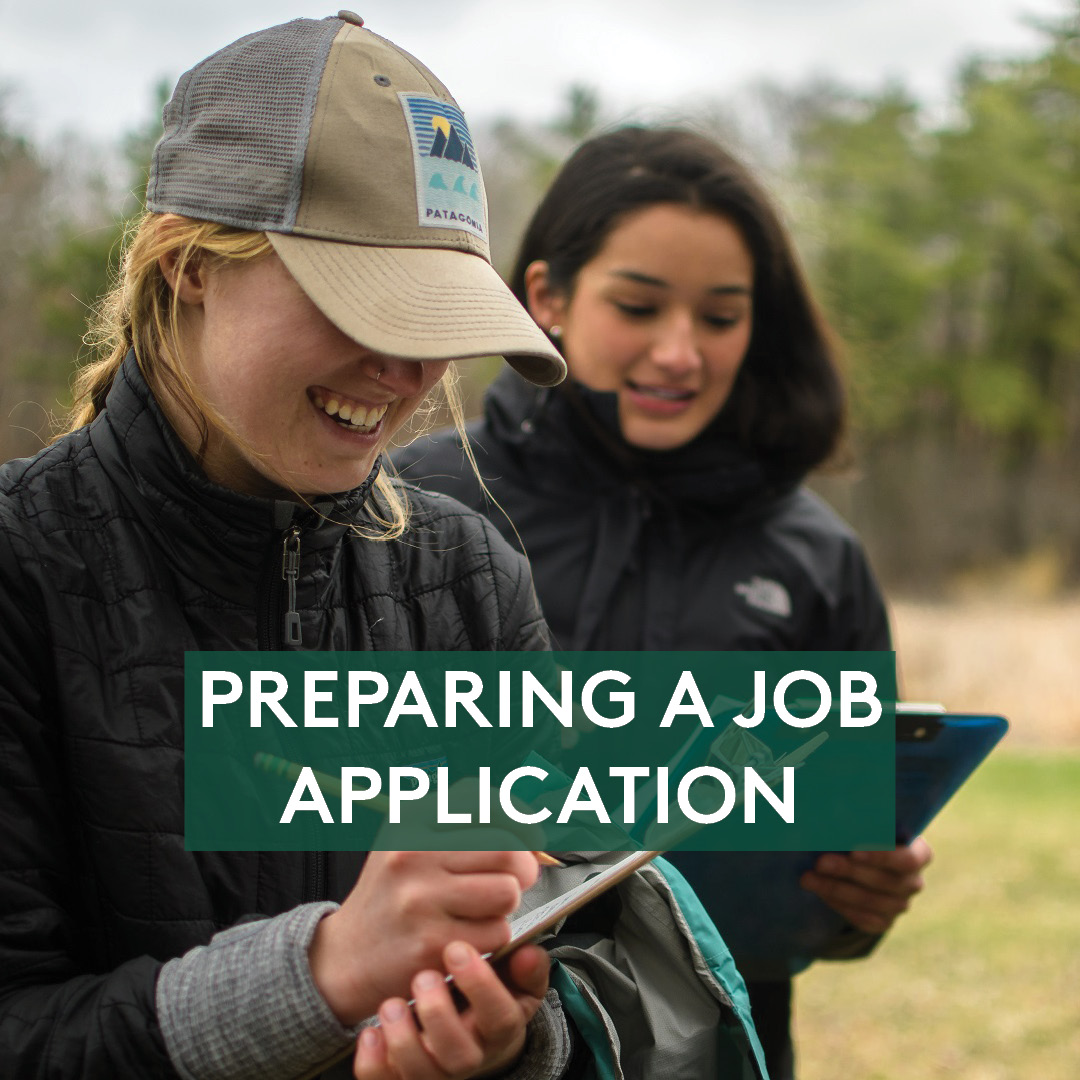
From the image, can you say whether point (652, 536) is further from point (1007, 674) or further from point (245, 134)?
point (1007, 674)

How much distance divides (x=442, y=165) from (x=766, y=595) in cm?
144

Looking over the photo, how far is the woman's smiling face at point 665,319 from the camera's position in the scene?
2604 mm

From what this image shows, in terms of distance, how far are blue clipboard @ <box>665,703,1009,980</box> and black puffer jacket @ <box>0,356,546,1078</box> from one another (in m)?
0.82

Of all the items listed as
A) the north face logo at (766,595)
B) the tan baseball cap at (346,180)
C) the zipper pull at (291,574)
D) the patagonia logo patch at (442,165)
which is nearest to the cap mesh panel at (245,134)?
the tan baseball cap at (346,180)

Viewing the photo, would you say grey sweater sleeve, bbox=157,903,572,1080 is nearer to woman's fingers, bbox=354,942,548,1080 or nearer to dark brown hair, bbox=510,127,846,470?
woman's fingers, bbox=354,942,548,1080

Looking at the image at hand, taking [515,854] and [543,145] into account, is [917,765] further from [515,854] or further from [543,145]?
[543,145]

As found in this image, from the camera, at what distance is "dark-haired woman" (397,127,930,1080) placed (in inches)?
103

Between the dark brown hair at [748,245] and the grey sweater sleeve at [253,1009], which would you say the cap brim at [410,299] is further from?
the dark brown hair at [748,245]

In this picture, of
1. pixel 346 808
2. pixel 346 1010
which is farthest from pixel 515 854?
pixel 346 808

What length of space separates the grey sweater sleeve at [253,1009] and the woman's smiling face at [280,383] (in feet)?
1.57

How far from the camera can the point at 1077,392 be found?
100 feet

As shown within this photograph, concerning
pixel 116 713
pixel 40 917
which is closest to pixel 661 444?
pixel 116 713

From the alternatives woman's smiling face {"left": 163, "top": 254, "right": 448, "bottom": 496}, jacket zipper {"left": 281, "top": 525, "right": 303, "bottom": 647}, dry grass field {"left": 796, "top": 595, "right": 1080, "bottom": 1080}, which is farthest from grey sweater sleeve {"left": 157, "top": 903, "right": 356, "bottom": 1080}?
dry grass field {"left": 796, "top": 595, "right": 1080, "bottom": 1080}

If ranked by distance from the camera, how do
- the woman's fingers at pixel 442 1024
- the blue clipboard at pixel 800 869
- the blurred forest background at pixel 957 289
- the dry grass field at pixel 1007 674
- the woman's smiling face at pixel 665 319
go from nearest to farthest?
the woman's fingers at pixel 442 1024 → the blue clipboard at pixel 800 869 → the woman's smiling face at pixel 665 319 → the dry grass field at pixel 1007 674 → the blurred forest background at pixel 957 289
